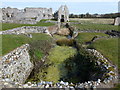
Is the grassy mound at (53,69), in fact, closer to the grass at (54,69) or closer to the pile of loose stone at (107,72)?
the grass at (54,69)

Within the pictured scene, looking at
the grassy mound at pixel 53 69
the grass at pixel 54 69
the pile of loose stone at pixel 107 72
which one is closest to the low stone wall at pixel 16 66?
the grassy mound at pixel 53 69

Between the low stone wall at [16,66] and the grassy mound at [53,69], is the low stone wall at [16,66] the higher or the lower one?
the higher one

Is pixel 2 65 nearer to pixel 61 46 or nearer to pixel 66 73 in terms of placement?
pixel 66 73

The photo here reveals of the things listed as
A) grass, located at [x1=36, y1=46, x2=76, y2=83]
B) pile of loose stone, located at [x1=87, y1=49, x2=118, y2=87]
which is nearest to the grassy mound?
grass, located at [x1=36, y1=46, x2=76, y2=83]

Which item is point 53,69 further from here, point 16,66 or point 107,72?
point 107,72

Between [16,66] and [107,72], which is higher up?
[107,72]

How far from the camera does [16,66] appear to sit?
45.3ft

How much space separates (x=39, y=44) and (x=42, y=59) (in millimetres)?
2929

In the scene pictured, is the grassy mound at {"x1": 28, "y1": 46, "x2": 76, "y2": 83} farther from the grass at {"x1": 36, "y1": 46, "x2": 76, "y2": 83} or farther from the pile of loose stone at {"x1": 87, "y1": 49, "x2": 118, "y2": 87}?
the pile of loose stone at {"x1": 87, "y1": 49, "x2": 118, "y2": 87}

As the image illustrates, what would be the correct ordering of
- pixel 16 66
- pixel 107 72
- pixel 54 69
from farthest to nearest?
pixel 54 69, pixel 16 66, pixel 107 72

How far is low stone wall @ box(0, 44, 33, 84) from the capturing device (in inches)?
473

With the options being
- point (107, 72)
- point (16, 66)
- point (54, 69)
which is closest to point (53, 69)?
point (54, 69)

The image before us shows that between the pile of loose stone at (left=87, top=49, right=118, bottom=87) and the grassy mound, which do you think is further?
the grassy mound

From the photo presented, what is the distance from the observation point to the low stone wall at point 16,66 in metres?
12.0
